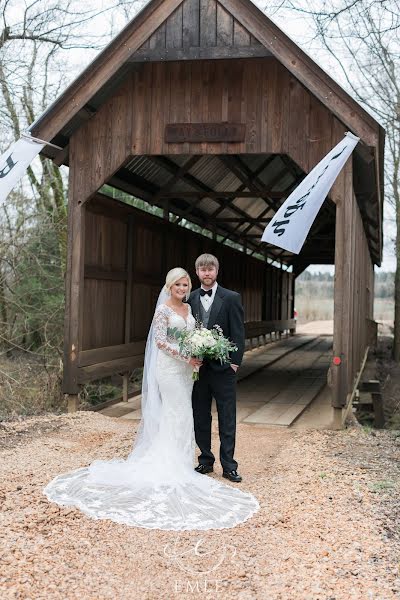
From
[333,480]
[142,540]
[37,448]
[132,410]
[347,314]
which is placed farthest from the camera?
[132,410]

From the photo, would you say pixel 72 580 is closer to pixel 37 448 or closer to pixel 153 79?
pixel 37 448

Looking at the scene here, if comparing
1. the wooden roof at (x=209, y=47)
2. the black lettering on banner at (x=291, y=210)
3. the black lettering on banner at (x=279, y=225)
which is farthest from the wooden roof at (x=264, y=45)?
the black lettering on banner at (x=279, y=225)

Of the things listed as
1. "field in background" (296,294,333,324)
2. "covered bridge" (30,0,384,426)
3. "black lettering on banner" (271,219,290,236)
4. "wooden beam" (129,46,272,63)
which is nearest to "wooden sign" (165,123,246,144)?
"covered bridge" (30,0,384,426)

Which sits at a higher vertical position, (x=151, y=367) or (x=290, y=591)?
(x=151, y=367)

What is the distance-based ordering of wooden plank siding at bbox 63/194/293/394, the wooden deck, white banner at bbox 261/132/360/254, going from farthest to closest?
the wooden deck
wooden plank siding at bbox 63/194/293/394
white banner at bbox 261/132/360/254

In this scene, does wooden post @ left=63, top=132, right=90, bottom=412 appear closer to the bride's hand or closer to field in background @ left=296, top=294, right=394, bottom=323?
the bride's hand

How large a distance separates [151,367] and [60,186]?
9.52 metres

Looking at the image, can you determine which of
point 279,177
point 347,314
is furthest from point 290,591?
point 279,177

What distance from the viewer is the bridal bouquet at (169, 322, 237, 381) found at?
17.3ft

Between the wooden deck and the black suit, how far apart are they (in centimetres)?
265

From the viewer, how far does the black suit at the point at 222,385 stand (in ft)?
18.6

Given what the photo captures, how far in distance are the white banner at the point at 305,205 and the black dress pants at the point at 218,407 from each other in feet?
5.60

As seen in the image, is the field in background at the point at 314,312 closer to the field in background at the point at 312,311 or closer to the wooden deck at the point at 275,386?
the field in background at the point at 312,311

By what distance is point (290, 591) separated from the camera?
3465 mm
